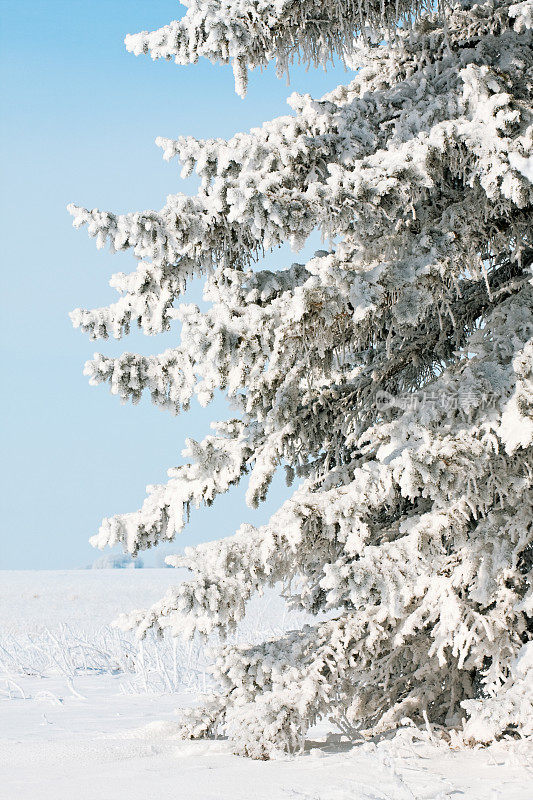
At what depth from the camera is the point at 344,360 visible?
6.04 m

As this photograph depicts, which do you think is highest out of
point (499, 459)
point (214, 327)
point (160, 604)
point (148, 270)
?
point (148, 270)

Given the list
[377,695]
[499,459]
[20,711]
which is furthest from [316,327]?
[20,711]

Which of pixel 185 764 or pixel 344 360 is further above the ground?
pixel 344 360

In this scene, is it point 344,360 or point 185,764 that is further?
point 344,360

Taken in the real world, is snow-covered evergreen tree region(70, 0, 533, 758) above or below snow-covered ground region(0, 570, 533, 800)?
above

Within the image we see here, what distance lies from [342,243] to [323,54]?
1520 mm

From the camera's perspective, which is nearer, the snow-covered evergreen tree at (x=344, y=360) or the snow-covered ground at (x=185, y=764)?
the snow-covered ground at (x=185, y=764)

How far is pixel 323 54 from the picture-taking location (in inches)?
245

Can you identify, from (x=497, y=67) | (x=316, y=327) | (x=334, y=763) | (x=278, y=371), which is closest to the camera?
(x=334, y=763)

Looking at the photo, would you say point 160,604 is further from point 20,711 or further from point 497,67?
point 497,67

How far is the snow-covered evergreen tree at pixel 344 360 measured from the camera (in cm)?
512

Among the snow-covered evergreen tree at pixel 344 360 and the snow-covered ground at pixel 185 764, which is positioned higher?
the snow-covered evergreen tree at pixel 344 360

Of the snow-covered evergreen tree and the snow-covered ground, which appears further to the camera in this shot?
the snow-covered evergreen tree

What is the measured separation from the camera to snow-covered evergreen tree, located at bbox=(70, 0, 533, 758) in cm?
512
